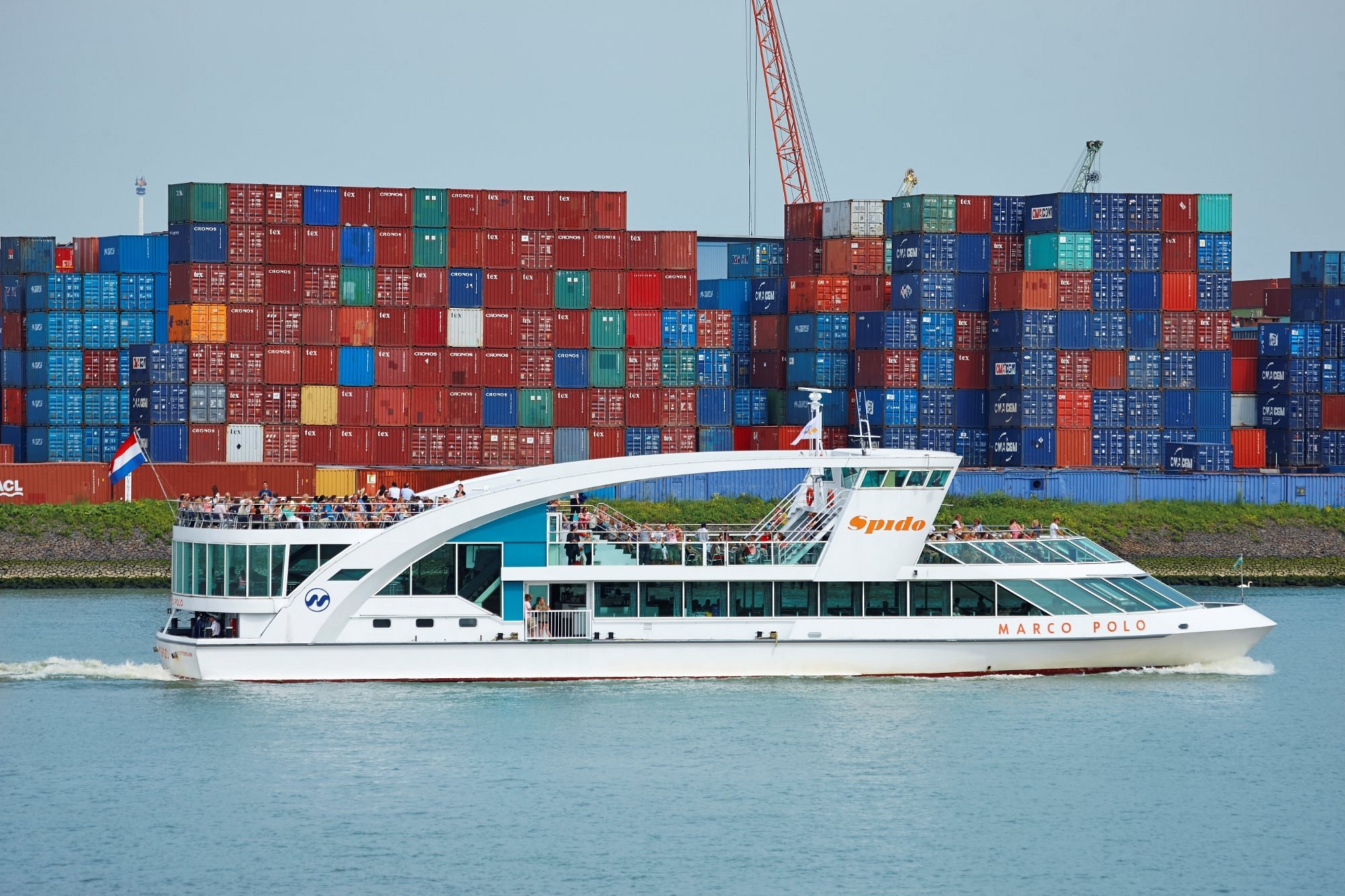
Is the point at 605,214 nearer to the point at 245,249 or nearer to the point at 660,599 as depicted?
the point at 245,249

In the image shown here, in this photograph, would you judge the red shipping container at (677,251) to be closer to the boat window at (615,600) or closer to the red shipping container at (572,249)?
the red shipping container at (572,249)

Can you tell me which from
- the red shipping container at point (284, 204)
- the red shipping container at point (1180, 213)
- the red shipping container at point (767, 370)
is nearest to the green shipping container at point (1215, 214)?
the red shipping container at point (1180, 213)

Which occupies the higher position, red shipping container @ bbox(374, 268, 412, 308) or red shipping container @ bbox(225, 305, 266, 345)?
red shipping container @ bbox(374, 268, 412, 308)

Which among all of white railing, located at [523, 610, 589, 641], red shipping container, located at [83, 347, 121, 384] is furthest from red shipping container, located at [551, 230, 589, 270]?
white railing, located at [523, 610, 589, 641]

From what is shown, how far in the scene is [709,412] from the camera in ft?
237

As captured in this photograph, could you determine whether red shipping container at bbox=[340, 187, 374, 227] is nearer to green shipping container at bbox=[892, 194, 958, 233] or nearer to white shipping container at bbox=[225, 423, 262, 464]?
white shipping container at bbox=[225, 423, 262, 464]

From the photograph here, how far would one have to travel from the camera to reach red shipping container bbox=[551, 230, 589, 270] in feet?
229

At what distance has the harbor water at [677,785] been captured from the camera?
24.8 metres

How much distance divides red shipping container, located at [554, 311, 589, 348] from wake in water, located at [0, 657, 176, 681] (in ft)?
111

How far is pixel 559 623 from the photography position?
3447cm

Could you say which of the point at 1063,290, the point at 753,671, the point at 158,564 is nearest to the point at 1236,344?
the point at 1063,290

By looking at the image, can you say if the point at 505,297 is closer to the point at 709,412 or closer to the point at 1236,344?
the point at 709,412

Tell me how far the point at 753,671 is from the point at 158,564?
35306mm

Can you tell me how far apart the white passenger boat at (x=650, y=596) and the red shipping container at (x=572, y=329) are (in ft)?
114
